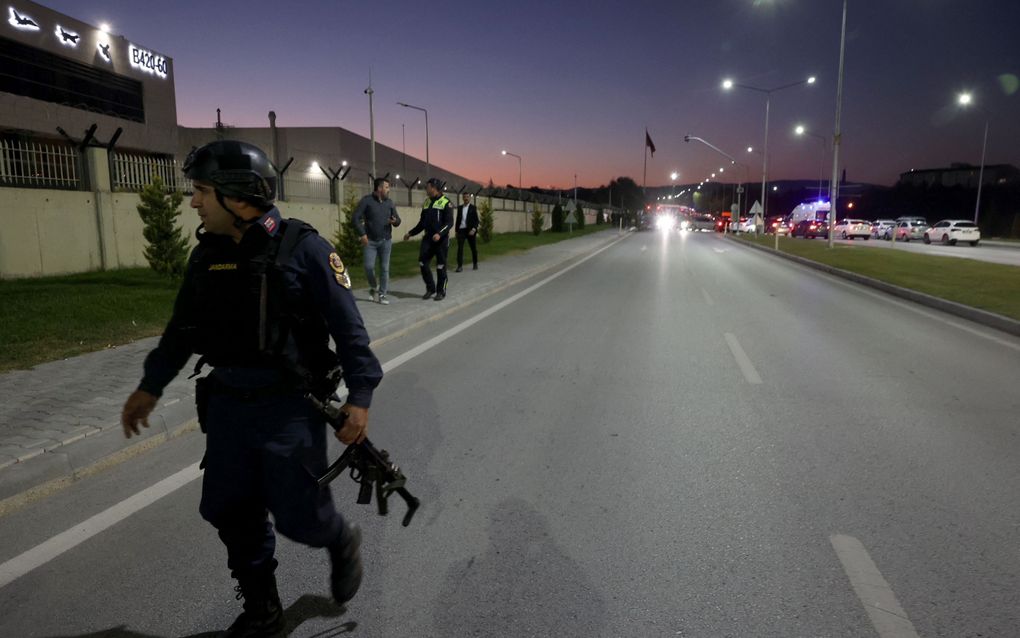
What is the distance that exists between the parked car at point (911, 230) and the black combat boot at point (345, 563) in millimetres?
50308

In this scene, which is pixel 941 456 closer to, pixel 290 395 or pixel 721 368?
pixel 721 368

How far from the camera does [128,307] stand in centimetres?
980

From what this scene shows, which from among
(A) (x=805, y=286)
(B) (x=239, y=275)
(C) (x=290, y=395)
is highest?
(B) (x=239, y=275)

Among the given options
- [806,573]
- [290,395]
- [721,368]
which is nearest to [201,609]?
[290,395]

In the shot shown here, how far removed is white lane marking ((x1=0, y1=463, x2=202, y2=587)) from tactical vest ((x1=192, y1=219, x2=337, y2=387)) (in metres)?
1.65

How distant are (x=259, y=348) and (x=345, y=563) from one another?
937 mm

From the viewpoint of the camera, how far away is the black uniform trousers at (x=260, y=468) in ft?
7.52

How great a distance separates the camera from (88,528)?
3408mm

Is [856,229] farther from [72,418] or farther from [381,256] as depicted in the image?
[72,418]

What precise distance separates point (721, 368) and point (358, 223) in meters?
5.86

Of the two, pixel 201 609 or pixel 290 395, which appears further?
pixel 201 609

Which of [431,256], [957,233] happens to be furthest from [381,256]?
[957,233]

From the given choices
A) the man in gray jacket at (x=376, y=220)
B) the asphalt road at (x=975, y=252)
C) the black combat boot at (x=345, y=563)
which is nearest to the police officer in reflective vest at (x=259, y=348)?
the black combat boot at (x=345, y=563)

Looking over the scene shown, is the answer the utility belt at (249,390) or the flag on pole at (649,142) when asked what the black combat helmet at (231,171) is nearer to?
the utility belt at (249,390)
